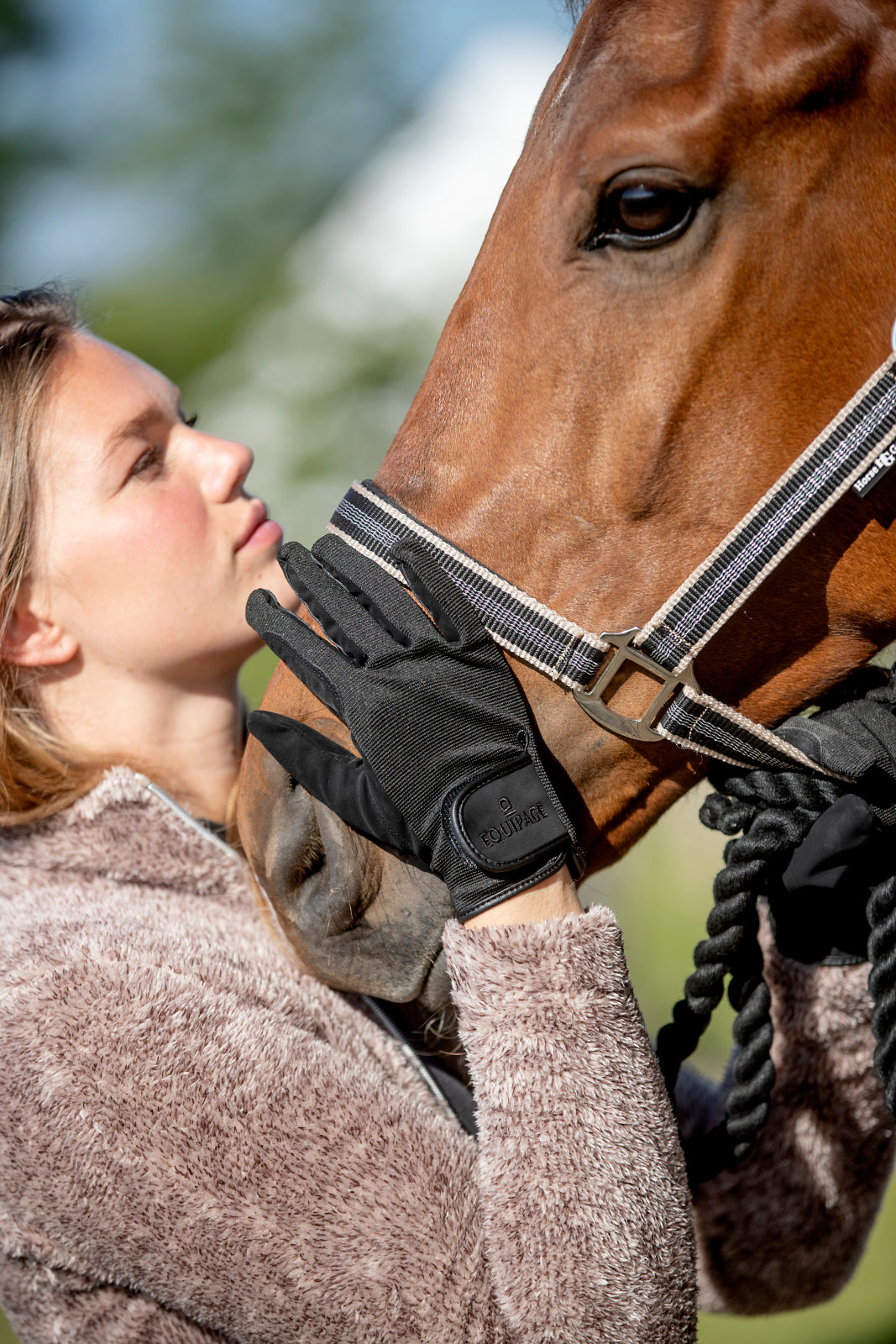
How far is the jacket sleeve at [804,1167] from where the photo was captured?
4.42 ft

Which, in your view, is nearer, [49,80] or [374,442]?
[374,442]

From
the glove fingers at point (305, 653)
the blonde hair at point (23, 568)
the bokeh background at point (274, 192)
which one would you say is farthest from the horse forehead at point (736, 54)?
the bokeh background at point (274, 192)

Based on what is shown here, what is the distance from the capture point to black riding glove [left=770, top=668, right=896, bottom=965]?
1044 millimetres

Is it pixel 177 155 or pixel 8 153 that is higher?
pixel 177 155

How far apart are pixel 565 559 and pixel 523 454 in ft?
0.38

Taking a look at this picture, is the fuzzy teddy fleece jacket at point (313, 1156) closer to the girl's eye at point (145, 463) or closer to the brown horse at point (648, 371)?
the brown horse at point (648, 371)

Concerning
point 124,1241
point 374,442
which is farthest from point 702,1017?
point 374,442

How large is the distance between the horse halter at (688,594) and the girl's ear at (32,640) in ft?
2.20

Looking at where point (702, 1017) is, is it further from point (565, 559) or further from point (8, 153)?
point (8, 153)

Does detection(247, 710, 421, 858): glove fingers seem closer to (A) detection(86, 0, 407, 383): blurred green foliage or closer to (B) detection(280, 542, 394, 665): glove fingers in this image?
(B) detection(280, 542, 394, 665): glove fingers

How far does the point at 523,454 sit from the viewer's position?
3.29ft

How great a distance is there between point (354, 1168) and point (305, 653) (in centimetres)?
53

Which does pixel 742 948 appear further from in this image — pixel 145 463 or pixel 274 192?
pixel 274 192

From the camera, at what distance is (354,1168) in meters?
1.01
